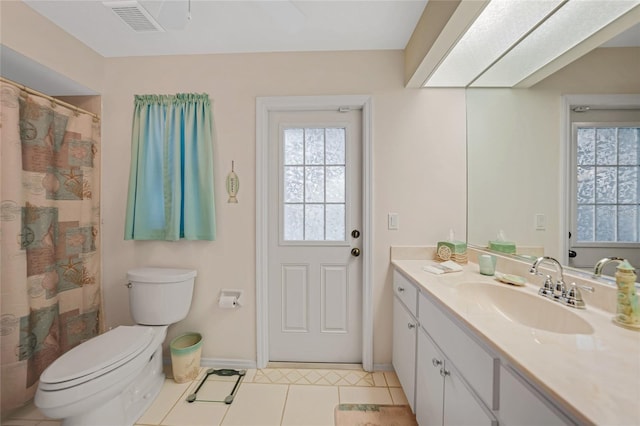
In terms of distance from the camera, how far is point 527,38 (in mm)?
1251

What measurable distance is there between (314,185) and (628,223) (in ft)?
5.20

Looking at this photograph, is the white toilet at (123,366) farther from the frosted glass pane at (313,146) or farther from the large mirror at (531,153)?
the large mirror at (531,153)

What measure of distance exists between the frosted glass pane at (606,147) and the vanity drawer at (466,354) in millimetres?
879

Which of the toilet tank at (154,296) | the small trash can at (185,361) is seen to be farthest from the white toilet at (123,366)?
the small trash can at (185,361)

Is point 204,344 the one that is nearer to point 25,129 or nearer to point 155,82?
point 25,129

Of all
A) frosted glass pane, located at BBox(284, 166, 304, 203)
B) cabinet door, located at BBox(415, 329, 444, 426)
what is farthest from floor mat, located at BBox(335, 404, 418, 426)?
frosted glass pane, located at BBox(284, 166, 304, 203)

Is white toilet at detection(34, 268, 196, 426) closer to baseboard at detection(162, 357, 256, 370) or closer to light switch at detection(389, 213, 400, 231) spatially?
baseboard at detection(162, 357, 256, 370)

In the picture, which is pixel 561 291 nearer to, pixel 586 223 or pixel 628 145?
pixel 586 223

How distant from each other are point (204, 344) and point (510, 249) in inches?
87.5

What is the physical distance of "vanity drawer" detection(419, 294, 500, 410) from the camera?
753 mm

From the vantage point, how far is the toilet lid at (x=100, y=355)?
45.0 inches

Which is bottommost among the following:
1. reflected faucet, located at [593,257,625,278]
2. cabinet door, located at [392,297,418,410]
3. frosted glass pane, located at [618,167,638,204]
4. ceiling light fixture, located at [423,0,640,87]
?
cabinet door, located at [392,297,418,410]

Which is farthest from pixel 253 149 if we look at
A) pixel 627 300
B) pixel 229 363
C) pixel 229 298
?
pixel 627 300

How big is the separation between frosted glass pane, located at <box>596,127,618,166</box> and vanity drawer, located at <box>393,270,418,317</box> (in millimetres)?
956
